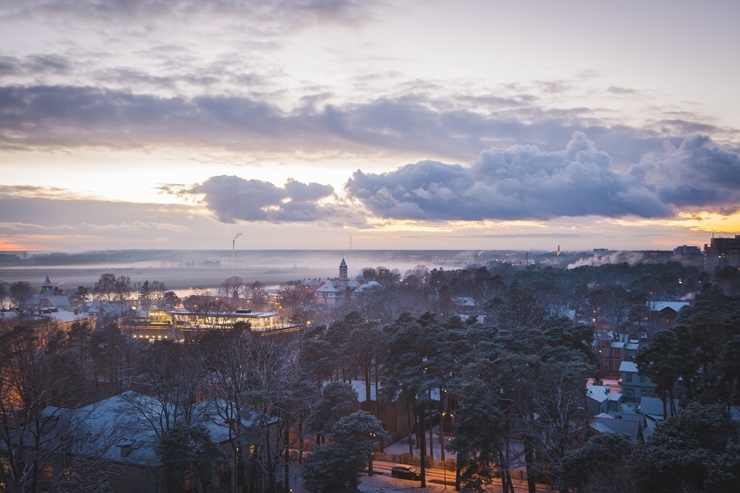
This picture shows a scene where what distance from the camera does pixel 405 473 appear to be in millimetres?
25344

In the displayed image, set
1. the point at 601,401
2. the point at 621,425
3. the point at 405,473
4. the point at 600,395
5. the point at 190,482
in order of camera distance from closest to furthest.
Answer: the point at 190,482, the point at 405,473, the point at 621,425, the point at 601,401, the point at 600,395

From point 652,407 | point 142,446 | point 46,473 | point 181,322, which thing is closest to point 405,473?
point 142,446

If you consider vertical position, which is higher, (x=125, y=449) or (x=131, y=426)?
(x=131, y=426)

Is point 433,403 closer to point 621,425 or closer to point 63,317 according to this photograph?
point 621,425

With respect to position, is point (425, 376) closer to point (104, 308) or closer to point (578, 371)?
point (578, 371)

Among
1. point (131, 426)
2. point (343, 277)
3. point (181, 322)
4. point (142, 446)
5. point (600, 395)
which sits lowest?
point (600, 395)

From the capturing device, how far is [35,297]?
9956 centimetres

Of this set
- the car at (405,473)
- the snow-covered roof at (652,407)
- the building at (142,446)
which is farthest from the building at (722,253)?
the building at (142,446)

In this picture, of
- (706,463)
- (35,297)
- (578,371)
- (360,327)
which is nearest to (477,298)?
(360,327)

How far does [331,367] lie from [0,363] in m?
15.9

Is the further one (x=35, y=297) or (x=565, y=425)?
(x=35, y=297)

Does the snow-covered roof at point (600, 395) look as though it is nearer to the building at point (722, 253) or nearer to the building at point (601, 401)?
the building at point (601, 401)

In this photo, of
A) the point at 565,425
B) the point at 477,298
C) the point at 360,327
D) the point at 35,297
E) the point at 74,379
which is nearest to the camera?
the point at 565,425

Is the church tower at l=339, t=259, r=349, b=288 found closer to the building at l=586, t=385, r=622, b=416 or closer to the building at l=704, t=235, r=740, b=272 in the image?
the building at l=704, t=235, r=740, b=272
